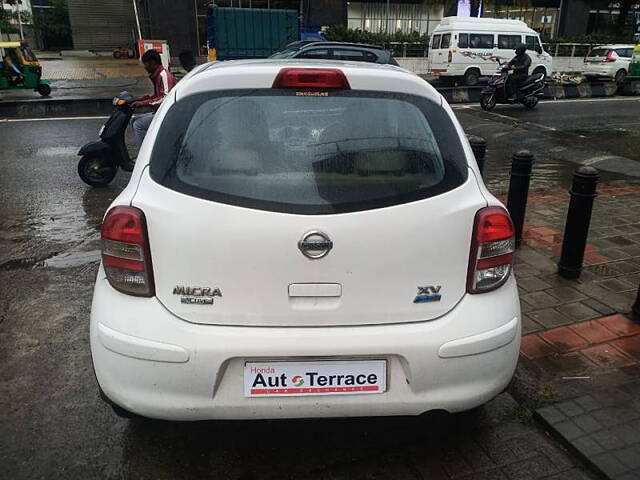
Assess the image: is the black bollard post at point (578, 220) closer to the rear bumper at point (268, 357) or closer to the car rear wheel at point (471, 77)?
the rear bumper at point (268, 357)

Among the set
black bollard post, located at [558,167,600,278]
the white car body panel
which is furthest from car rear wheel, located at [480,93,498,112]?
black bollard post, located at [558,167,600,278]

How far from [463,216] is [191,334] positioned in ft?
3.73

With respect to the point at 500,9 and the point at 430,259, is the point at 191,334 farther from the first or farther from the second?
the point at 500,9

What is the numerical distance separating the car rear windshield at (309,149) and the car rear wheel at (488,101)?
44.2 feet

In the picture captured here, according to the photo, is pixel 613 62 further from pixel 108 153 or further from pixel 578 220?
pixel 108 153

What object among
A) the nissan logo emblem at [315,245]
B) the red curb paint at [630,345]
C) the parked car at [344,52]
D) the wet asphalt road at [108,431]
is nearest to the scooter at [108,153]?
the wet asphalt road at [108,431]

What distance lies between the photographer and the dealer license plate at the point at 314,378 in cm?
216

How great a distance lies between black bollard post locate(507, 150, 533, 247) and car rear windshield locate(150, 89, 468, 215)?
8.72 ft

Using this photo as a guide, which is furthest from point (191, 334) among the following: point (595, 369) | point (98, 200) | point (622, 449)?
point (98, 200)

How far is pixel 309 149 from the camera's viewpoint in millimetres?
2305

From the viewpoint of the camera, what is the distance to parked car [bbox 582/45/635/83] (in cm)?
2188

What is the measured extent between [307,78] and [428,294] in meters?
0.99

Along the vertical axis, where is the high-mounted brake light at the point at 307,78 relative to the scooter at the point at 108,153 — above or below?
above

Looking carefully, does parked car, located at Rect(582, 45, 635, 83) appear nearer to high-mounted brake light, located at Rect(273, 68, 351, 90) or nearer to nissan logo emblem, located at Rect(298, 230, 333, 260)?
high-mounted brake light, located at Rect(273, 68, 351, 90)
